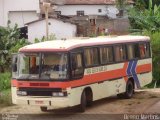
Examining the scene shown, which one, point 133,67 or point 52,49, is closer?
point 52,49

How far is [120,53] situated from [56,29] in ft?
101

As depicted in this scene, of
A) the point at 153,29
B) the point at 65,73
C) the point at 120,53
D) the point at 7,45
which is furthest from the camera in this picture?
the point at 7,45

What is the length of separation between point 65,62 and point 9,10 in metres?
40.5

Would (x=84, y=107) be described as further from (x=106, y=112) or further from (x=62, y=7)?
(x=62, y=7)

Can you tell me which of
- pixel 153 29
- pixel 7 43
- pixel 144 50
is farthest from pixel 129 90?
pixel 7 43

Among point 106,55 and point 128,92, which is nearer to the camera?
point 106,55

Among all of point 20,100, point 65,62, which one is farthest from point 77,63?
point 20,100

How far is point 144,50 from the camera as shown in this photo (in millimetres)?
23797

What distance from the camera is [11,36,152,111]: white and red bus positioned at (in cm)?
1731

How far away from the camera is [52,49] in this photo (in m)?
17.7

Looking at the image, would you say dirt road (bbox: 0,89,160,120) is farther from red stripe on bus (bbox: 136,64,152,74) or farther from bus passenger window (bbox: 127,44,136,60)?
bus passenger window (bbox: 127,44,136,60)

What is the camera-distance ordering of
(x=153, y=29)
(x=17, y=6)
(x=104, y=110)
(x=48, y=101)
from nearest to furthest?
(x=48, y=101), (x=104, y=110), (x=153, y=29), (x=17, y=6)

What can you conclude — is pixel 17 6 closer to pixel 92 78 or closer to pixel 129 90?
pixel 129 90

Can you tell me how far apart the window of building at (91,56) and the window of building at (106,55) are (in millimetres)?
416
